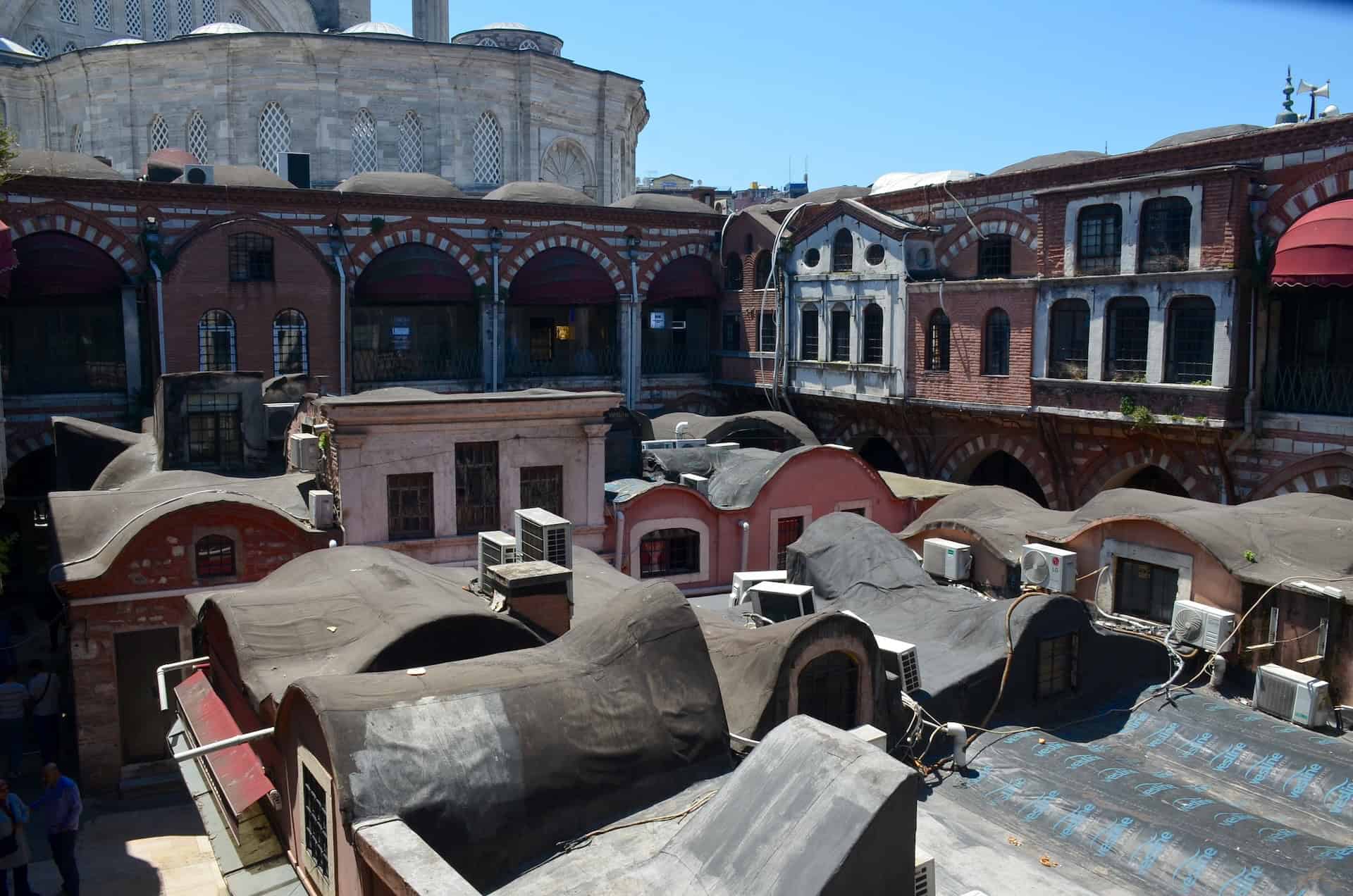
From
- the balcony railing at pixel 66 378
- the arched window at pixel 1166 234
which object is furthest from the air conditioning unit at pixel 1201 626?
the balcony railing at pixel 66 378

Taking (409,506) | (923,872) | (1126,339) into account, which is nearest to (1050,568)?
(923,872)

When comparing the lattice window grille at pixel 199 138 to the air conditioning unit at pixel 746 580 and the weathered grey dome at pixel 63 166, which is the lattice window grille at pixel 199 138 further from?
the air conditioning unit at pixel 746 580

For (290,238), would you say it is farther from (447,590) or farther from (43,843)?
(447,590)

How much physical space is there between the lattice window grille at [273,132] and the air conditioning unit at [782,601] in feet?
110

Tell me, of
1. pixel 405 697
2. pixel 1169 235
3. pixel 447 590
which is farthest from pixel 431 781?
pixel 1169 235

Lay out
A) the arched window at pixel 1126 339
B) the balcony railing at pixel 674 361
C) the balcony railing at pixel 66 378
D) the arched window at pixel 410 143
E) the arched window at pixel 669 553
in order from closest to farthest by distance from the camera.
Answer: the arched window at pixel 669 553, the arched window at pixel 1126 339, the balcony railing at pixel 66 378, the balcony railing at pixel 674 361, the arched window at pixel 410 143

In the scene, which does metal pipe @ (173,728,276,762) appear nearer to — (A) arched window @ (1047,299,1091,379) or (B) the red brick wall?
(A) arched window @ (1047,299,1091,379)

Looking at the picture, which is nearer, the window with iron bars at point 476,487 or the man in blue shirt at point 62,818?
the man in blue shirt at point 62,818

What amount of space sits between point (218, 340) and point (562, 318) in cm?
1189

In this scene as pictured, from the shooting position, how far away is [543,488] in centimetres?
2048

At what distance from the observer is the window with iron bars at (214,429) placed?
22.1 metres

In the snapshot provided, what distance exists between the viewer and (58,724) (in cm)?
1739

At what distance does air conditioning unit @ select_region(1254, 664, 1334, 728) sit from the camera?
47.6 ft

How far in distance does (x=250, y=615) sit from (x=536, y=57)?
3757 centimetres
